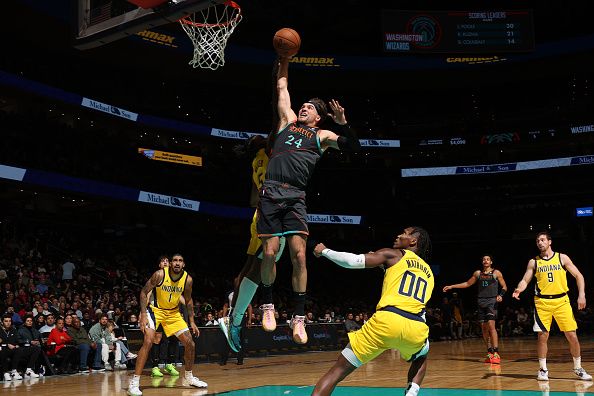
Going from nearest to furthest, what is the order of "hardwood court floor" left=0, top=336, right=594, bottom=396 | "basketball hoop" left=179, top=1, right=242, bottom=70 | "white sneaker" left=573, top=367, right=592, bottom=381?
"hardwood court floor" left=0, top=336, right=594, bottom=396 < "white sneaker" left=573, top=367, right=592, bottom=381 < "basketball hoop" left=179, top=1, right=242, bottom=70

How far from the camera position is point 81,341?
15.4 meters

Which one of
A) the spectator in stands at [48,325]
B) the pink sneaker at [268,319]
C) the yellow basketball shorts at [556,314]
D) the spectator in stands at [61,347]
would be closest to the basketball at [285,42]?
the pink sneaker at [268,319]

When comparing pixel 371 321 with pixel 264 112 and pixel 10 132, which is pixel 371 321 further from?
pixel 264 112

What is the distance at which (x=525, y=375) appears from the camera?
1128cm

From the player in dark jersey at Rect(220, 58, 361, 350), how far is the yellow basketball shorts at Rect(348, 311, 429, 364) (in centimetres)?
55

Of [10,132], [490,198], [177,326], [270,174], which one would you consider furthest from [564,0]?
[270,174]

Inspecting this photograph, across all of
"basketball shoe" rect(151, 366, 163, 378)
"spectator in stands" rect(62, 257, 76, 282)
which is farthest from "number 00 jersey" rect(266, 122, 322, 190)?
"spectator in stands" rect(62, 257, 76, 282)

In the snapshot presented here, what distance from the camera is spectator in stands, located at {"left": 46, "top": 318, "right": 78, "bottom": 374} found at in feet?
48.6

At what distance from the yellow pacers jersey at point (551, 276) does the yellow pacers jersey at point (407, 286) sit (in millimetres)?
5010

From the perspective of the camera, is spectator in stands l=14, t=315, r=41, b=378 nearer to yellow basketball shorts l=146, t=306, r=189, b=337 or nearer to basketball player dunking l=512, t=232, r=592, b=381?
yellow basketball shorts l=146, t=306, r=189, b=337

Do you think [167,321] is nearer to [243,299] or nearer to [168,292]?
[168,292]

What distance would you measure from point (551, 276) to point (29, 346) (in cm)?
1017

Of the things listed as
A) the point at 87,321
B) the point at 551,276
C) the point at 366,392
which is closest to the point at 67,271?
the point at 87,321

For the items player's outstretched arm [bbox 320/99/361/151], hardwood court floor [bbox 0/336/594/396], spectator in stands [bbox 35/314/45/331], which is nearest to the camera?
player's outstretched arm [bbox 320/99/361/151]
